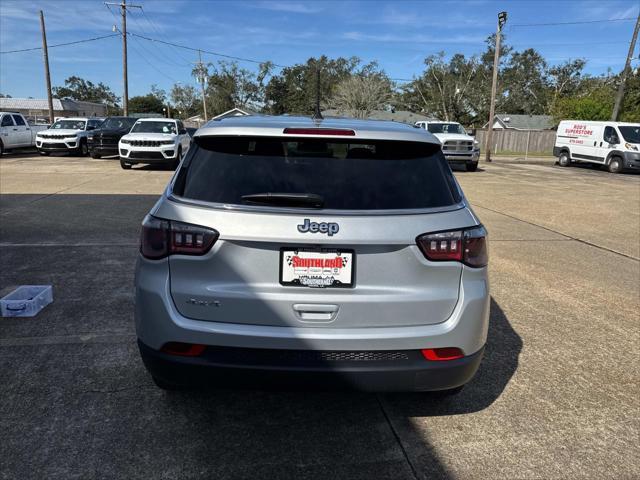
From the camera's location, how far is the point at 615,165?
23.3m

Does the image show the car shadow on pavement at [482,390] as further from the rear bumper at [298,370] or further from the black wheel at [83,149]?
the black wheel at [83,149]

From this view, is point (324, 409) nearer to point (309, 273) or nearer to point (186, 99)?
point (309, 273)

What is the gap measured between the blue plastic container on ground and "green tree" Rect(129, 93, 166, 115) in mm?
115584

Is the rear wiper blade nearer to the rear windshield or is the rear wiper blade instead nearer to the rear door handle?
the rear windshield

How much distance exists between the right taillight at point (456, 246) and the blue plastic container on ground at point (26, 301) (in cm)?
353

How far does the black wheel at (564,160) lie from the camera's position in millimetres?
26862

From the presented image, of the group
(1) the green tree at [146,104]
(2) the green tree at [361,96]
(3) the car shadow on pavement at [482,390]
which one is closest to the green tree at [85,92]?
(1) the green tree at [146,104]

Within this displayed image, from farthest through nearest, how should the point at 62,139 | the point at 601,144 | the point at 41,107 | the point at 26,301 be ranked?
1. the point at 41,107
2. the point at 601,144
3. the point at 62,139
4. the point at 26,301

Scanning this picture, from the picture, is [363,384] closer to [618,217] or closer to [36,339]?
[36,339]

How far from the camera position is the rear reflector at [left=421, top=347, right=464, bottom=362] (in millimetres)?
2438

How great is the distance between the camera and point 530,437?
2.78 m

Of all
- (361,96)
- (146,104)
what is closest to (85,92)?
(146,104)

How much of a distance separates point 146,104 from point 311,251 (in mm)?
124021

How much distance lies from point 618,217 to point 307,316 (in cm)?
1033
